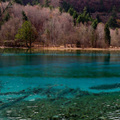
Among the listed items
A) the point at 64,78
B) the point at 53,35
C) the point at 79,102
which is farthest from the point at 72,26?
the point at 79,102

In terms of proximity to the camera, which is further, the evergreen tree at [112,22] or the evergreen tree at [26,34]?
the evergreen tree at [112,22]

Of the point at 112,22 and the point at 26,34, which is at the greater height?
the point at 112,22

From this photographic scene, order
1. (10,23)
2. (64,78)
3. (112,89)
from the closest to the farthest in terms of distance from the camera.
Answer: (112,89)
(64,78)
(10,23)

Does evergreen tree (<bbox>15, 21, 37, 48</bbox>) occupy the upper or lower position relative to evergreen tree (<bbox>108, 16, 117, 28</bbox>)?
lower

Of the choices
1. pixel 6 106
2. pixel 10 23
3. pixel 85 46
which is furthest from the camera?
pixel 10 23

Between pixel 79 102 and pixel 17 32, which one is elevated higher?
pixel 17 32

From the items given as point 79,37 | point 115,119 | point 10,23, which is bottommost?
point 115,119

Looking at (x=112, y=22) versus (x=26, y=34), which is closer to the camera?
A: (x=26, y=34)

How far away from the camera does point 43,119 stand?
12656 millimetres

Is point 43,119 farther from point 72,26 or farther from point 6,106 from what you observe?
point 72,26

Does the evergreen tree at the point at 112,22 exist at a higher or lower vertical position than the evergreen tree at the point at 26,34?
higher

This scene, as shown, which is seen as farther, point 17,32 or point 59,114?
point 17,32

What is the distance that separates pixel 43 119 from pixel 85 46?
87905 mm

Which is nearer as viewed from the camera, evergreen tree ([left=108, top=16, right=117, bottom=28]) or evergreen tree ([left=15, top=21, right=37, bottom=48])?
evergreen tree ([left=15, top=21, right=37, bottom=48])
